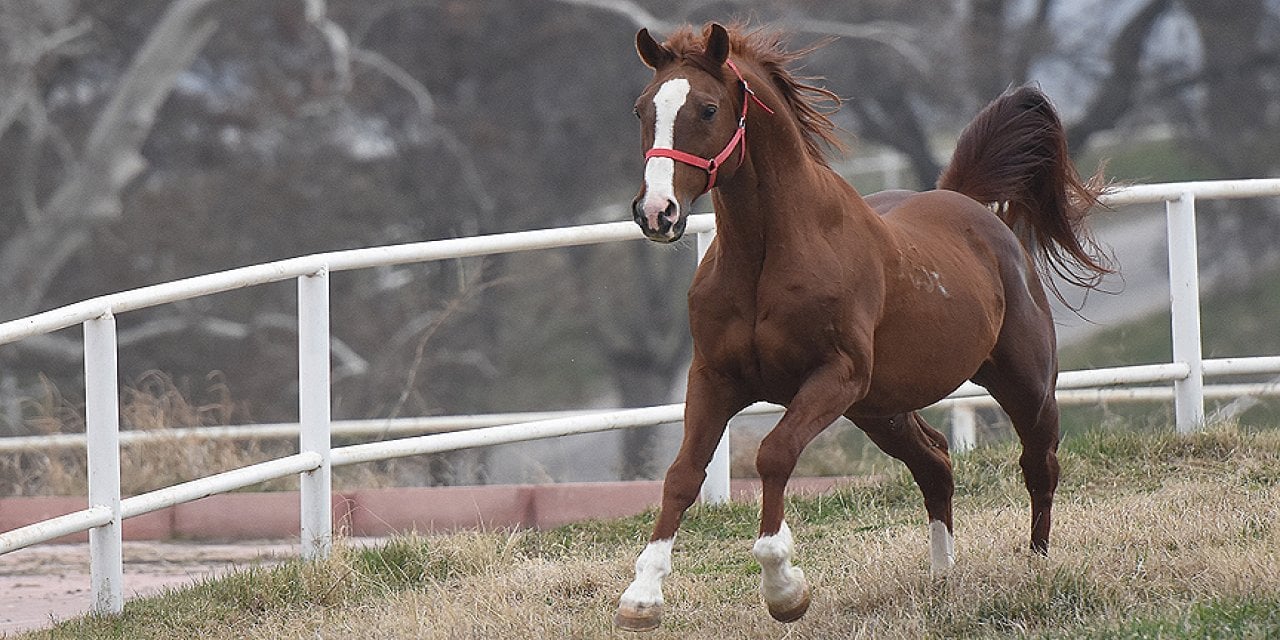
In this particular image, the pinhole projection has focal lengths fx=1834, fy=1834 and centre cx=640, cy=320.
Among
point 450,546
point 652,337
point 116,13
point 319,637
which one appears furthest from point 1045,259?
point 116,13

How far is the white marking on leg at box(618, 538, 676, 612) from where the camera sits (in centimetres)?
489

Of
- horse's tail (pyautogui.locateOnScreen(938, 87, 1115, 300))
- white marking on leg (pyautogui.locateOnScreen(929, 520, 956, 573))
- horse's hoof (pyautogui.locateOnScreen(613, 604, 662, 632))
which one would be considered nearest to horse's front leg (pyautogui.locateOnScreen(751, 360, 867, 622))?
horse's hoof (pyautogui.locateOnScreen(613, 604, 662, 632))

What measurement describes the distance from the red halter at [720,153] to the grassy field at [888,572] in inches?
53.4

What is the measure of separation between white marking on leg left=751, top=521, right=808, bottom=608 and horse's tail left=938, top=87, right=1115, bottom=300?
2.24m

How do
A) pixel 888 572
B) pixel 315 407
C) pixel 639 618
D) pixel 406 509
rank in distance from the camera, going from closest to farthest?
pixel 639 618, pixel 888 572, pixel 315 407, pixel 406 509

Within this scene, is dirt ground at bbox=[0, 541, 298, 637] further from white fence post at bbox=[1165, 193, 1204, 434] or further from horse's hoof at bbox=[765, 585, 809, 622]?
white fence post at bbox=[1165, 193, 1204, 434]

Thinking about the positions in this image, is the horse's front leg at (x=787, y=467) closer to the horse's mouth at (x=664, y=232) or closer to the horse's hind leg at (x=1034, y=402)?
the horse's mouth at (x=664, y=232)

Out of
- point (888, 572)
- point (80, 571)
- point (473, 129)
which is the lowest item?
point (80, 571)

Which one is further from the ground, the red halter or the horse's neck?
the red halter

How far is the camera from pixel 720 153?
504 cm

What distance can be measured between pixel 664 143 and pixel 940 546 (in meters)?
1.88

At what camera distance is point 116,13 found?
2417 cm

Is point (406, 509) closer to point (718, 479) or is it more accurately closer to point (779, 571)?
point (718, 479)

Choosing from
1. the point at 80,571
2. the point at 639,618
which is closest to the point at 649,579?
the point at 639,618
